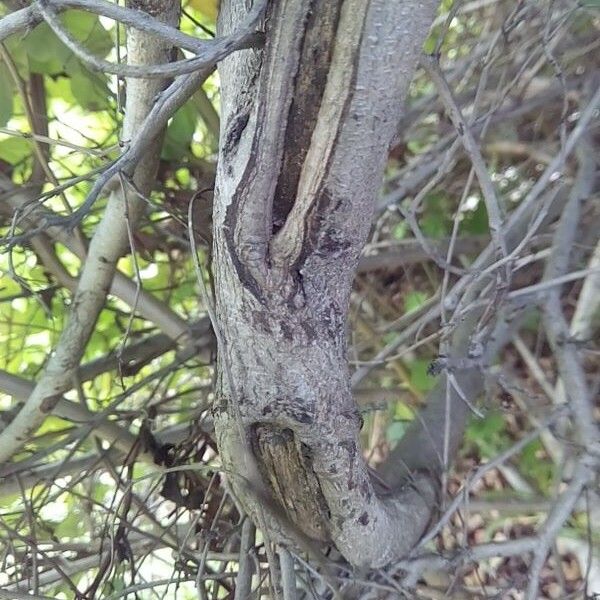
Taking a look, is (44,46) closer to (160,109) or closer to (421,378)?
(160,109)

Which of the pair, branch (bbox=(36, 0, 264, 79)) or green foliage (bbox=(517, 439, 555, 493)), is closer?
branch (bbox=(36, 0, 264, 79))

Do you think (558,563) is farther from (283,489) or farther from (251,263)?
(251,263)

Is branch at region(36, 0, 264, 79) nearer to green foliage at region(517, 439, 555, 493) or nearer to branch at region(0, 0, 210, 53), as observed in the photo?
branch at region(0, 0, 210, 53)

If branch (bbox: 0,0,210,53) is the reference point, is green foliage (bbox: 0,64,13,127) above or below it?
above

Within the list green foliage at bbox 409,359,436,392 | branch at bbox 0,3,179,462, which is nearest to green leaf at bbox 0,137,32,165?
branch at bbox 0,3,179,462

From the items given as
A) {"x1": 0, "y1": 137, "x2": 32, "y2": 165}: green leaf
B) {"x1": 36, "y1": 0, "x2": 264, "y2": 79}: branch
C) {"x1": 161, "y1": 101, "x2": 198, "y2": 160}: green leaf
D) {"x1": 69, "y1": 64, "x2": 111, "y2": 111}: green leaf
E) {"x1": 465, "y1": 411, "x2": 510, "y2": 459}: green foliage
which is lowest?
{"x1": 465, "y1": 411, "x2": 510, "y2": 459}: green foliage

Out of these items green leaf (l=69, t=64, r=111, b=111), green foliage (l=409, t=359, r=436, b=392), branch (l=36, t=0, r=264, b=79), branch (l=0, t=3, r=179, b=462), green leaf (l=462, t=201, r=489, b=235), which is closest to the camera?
branch (l=36, t=0, r=264, b=79)

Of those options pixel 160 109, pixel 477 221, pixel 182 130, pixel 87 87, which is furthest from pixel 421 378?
pixel 160 109
